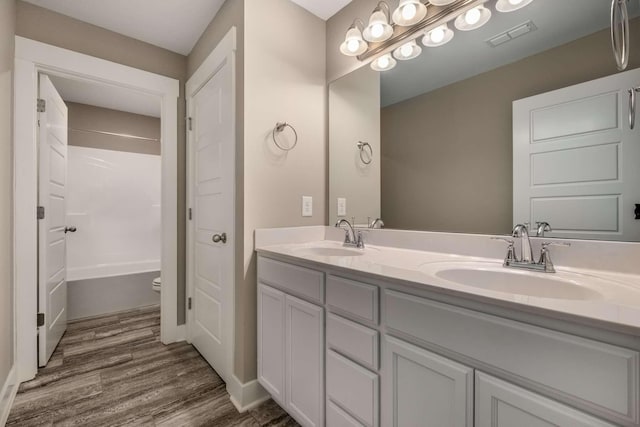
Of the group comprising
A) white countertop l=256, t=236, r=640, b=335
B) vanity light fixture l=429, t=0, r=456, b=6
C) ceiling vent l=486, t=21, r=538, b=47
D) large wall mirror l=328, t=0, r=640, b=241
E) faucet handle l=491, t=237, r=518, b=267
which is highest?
vanity light fixture l=429, t=0, r=456, b=6

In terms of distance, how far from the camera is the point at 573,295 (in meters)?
0.87

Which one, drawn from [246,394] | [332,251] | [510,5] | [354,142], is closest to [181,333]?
[246,394]

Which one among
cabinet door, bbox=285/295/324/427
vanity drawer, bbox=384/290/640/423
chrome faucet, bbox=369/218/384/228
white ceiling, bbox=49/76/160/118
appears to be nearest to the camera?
vanity drawer, bbox=384/290/640/423

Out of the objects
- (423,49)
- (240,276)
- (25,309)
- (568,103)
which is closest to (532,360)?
(568,103)

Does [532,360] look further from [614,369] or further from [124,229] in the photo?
[124,229]

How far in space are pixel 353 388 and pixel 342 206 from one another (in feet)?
3.61

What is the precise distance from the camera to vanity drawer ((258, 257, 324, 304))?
1.23m

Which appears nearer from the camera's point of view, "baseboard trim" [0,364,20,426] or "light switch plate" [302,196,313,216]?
"baseboard trim" [0,364,20,426]

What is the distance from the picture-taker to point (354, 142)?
1866 mm

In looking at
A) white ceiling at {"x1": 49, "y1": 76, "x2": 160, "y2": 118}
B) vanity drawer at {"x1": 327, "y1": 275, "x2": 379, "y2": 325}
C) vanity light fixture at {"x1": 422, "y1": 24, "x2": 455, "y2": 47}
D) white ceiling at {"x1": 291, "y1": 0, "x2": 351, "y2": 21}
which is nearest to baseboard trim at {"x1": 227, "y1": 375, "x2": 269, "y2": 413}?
vanity drawer at {"x1": 327, "y1": 275, "x2": 379, "y2": 325}

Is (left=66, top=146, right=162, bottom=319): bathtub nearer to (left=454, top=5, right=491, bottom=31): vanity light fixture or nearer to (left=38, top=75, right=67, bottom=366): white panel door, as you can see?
(left=38, top=75, right=67, bottom=366): white panel door

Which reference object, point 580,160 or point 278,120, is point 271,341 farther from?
point 580,160

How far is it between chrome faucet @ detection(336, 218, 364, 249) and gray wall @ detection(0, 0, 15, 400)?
6.10 feet

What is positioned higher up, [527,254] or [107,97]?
[107,97]
